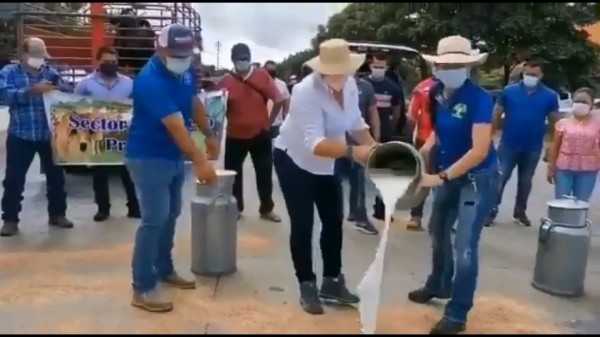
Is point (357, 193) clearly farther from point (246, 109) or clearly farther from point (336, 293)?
point (336, 293)

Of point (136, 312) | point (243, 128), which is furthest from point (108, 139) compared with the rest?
point (136, 312)

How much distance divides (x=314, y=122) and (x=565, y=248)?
2.21 metres

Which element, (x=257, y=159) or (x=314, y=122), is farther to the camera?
(x=257, y=159)

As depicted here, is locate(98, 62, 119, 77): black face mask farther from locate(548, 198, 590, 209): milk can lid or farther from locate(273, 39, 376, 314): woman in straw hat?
locate(548, 198, 590, 209): milk can lid

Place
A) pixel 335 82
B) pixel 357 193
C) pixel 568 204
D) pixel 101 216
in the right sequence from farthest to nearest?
pixel 101 216 < pixel 357 193 < pixel 568 204 < pixel 335 82

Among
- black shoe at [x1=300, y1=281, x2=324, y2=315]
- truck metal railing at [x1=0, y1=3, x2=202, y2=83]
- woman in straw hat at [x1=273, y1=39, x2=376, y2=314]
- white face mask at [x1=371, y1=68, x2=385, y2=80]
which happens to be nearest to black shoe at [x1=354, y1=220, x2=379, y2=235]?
white face mask at [x1=371, y1=68, x2=385, y2=80]

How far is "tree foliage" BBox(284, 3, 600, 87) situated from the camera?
19.6 meters

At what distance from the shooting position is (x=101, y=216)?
7.48 m

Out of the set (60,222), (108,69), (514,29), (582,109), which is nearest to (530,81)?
(582,109)

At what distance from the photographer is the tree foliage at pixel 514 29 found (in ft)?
64.3

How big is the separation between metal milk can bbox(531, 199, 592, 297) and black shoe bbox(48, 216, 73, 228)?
4219mm

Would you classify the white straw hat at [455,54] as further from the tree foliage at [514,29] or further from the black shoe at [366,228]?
the tree foliage at [514,29]

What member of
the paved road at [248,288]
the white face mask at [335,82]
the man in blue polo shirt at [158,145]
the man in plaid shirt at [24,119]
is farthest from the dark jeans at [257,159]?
the white face mask at [335,82]

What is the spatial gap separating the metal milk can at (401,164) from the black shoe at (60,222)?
378cm
